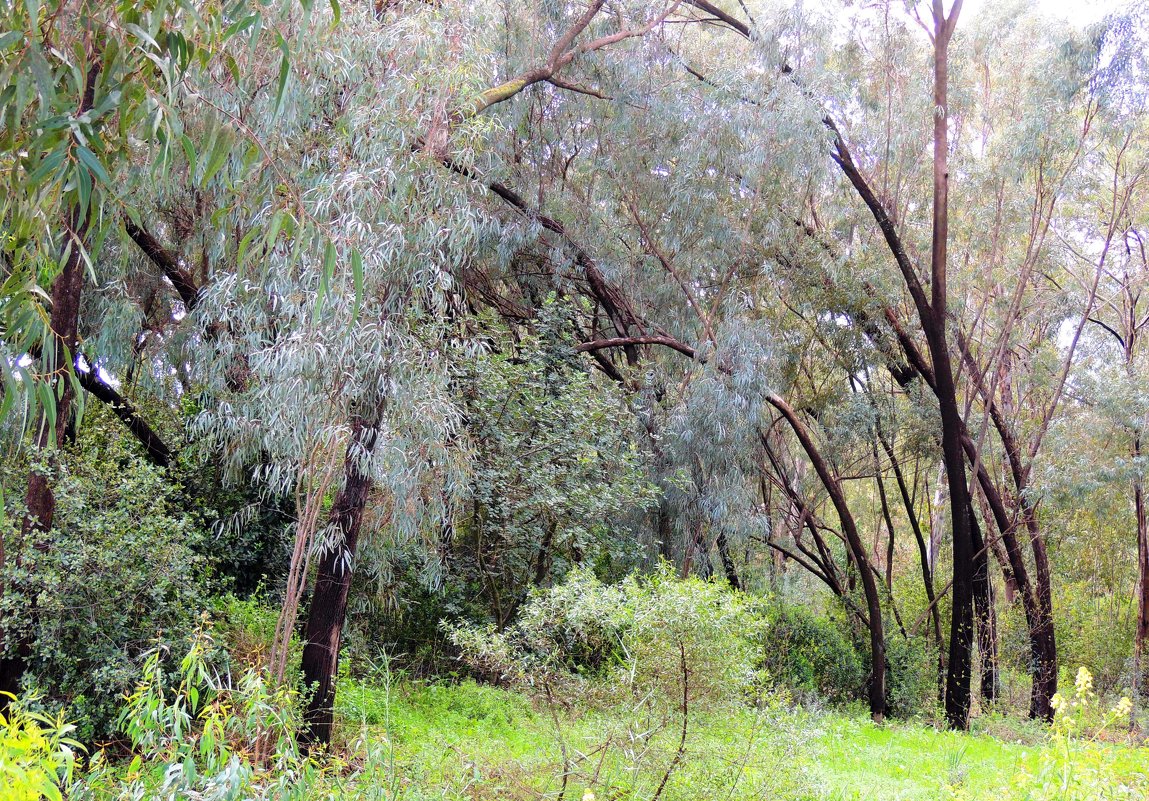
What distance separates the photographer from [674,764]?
15.4ft

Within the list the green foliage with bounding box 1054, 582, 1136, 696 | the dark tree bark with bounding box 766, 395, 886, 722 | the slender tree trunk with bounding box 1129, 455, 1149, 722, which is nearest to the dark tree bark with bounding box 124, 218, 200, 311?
the dark tree bark with bounding box 766, 395, 886, 722

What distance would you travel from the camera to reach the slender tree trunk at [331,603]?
6.24 metres

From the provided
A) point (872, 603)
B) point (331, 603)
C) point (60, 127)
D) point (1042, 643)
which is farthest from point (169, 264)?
point (1042, 643)

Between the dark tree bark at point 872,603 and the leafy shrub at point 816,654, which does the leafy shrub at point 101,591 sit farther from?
the leafy shrub at point 816,654

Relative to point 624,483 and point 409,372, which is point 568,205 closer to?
point 624,483

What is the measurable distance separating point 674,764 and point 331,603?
2923 millimetres

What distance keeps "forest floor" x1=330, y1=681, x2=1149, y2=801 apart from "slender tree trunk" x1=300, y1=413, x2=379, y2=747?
43 cm

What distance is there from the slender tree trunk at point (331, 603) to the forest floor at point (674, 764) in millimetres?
426

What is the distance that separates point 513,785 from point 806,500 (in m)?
12.3

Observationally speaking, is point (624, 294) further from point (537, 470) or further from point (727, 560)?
point (727, 560)

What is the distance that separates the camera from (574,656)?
5371 mm

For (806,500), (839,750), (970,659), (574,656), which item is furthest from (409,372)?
(806,500)

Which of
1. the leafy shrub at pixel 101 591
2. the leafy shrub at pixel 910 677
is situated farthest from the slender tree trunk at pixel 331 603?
the leafy shrub at pixel 910 677

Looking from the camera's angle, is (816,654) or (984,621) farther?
(816,654)
